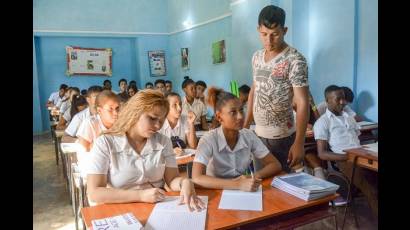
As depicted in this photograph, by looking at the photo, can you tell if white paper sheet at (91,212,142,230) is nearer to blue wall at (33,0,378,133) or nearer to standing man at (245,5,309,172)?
standing man at (245,5,309,172)

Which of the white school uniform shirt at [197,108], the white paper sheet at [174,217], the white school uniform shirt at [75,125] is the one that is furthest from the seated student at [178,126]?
the white paper sheet at [174,217]

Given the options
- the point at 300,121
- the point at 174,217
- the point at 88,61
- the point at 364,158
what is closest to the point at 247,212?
the point at 174,217

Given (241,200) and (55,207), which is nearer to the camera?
(241,200)

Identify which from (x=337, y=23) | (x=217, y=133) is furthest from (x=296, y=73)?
(x=337, y=23)

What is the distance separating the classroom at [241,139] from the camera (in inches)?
56.1

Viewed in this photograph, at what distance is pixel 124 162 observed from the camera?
1629 millimetres

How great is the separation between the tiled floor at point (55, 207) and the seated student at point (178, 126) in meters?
1.16

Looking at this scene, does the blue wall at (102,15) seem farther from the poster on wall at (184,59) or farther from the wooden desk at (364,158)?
the wooden desk at (364,158)

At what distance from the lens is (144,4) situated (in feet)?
30.7

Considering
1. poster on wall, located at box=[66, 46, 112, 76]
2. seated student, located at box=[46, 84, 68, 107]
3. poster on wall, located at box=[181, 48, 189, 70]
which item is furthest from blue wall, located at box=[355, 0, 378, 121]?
poster on wall, located at box=[66, 46, 112, 76]

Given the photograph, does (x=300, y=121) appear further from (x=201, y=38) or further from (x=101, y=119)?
(x=201, y=38)

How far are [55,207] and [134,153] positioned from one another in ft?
7.42
